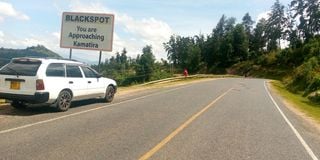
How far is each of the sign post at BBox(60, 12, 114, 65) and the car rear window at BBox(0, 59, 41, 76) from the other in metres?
8.88

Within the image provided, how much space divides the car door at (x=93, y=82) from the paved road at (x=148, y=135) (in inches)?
35.4

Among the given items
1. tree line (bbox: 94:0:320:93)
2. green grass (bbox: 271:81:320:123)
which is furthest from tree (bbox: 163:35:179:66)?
green grass (bbox: 271:81:320:123)

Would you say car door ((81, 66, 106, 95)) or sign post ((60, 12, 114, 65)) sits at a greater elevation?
sign post ((60, 12, 114, 65))

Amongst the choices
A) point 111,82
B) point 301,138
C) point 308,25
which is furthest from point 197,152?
point 308,25

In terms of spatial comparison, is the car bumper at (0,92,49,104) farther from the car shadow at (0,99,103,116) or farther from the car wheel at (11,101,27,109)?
the car wheel at (11,101,27,109)

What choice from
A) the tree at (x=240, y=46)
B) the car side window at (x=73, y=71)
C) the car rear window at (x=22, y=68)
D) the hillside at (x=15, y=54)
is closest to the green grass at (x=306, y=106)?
the car side window at (x=73, y=71)

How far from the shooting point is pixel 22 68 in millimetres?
13367

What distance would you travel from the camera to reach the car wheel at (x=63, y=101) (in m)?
13.8

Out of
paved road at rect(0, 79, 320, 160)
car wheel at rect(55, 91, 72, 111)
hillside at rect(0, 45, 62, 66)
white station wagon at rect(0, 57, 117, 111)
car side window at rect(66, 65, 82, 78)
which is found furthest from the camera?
hillside at rect(0, 45, 62, 66)

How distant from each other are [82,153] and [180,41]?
153 m

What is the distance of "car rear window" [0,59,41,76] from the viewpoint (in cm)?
1324

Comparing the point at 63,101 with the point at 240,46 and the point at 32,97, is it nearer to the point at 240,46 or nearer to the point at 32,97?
the point at 32,97

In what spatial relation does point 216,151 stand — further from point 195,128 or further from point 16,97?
point 16,97

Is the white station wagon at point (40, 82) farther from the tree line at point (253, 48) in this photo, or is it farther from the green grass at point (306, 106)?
the tree line at point (253, 48)
